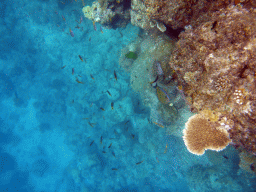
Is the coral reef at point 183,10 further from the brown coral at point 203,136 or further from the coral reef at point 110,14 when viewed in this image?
the coral reef at point 110,14

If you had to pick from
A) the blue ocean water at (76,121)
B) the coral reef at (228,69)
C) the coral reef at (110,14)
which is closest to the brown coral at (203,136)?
the coral reef at (228,69)

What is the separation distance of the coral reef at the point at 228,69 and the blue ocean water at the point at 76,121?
14.4 ft

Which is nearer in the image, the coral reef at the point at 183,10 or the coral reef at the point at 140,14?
the coral reef at the point at 183,10

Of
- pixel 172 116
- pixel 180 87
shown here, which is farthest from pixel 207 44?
pixel 172 116

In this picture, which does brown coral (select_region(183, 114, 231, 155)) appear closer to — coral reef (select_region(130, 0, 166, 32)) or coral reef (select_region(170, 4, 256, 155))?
coral reef (select_region(170, 4, 256, 155))

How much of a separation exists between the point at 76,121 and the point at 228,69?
14.2 m

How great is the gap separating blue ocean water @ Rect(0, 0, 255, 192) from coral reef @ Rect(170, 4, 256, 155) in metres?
4.39

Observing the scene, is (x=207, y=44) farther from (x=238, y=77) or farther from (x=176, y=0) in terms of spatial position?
(x=176, y=0)

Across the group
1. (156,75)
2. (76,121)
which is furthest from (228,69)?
(76,121)

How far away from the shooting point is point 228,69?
2.24 m

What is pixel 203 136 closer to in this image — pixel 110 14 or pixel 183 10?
pixel 183 10

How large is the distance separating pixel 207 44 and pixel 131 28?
844 centimetres

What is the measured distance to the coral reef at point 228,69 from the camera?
212 centimetres

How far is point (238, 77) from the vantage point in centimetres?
220
